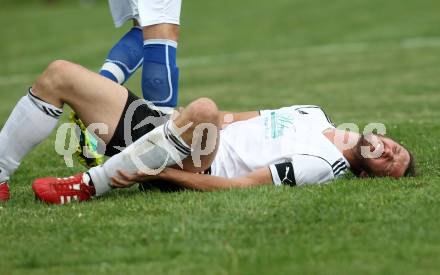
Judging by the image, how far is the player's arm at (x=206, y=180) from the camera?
5617 millimetres

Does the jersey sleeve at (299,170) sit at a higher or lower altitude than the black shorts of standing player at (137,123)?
lower

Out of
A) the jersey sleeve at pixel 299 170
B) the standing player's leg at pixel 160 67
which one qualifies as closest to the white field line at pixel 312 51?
the standing player's leg at pixel 160 67

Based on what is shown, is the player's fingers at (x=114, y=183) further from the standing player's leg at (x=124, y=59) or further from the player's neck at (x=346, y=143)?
the player's neck at (x=346, y=143)

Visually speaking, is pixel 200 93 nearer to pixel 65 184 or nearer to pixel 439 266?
pixel 65 184

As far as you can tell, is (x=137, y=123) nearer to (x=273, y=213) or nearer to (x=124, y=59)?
(x=124, y=59)

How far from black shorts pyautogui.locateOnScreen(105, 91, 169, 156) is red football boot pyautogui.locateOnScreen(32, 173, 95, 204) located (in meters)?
0.33

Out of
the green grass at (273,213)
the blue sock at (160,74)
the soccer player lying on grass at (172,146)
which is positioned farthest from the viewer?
the blue sock at (160,74)

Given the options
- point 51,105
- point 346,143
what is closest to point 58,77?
point 51,105

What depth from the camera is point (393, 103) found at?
11.3 metres

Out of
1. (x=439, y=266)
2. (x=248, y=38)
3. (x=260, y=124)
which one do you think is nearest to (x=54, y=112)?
(x=260, y=124)

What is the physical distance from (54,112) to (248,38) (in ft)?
58.7

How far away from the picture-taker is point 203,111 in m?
5.41

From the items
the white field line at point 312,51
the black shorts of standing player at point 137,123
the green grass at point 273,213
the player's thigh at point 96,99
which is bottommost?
the green grass at point 273,213

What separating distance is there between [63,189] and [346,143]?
70.4 inches
